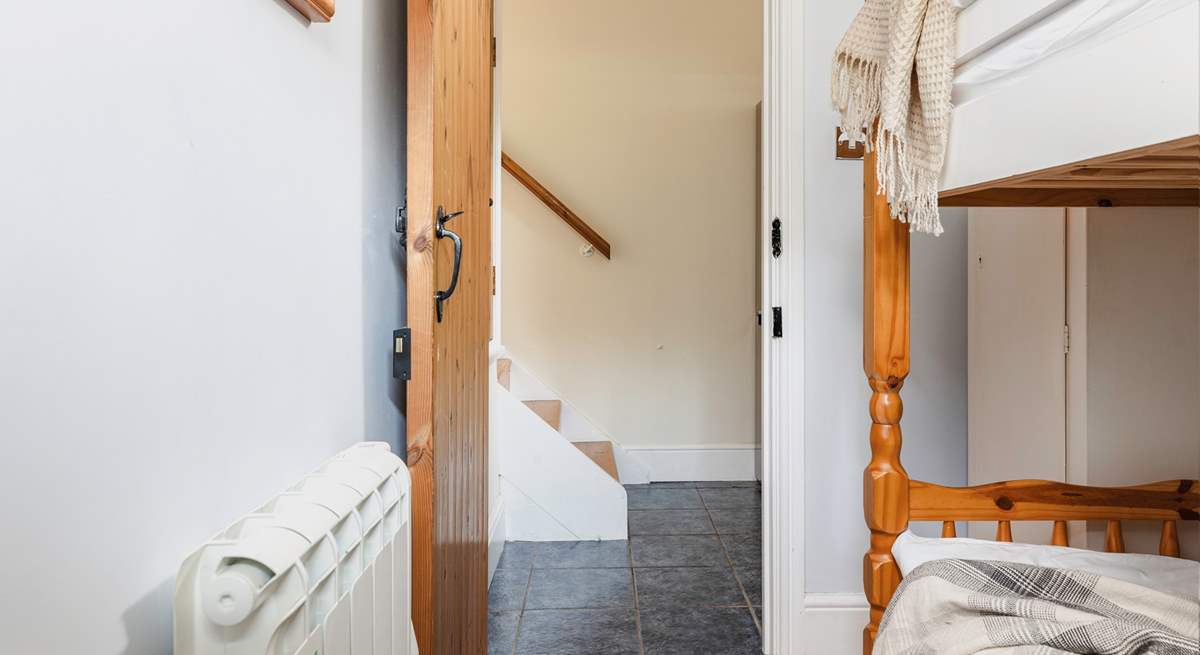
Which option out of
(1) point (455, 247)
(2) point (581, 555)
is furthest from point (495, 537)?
(1) point (455, 247)

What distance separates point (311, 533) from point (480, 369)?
3.08ft

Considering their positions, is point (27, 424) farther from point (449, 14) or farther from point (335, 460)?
point (449, 14)

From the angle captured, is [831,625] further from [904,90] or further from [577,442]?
[577,442]

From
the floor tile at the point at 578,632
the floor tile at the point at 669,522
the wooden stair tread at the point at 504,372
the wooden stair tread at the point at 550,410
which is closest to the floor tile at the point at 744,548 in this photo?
the floor tile at the point at 669,522

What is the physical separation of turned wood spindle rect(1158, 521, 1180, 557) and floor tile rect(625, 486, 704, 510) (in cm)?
206

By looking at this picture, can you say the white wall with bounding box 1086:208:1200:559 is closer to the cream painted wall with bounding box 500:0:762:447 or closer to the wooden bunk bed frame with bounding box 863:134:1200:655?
the wooden bunk bed frame with bounding box 863:134:1200:655

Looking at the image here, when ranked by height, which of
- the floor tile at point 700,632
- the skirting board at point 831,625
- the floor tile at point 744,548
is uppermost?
the skirting board at point 831,625

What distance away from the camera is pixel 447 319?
4.08ft

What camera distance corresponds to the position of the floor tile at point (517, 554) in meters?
2.53

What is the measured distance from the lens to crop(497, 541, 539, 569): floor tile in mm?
2525

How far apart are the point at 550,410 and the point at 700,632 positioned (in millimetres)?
1573

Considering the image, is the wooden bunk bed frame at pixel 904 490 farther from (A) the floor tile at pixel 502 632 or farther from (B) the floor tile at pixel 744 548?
(B) the floor tile at pixel 744 548

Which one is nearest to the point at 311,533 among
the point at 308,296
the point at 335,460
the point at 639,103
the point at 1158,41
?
the point at 335,460

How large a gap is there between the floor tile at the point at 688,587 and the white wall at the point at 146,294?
60.5 inches
